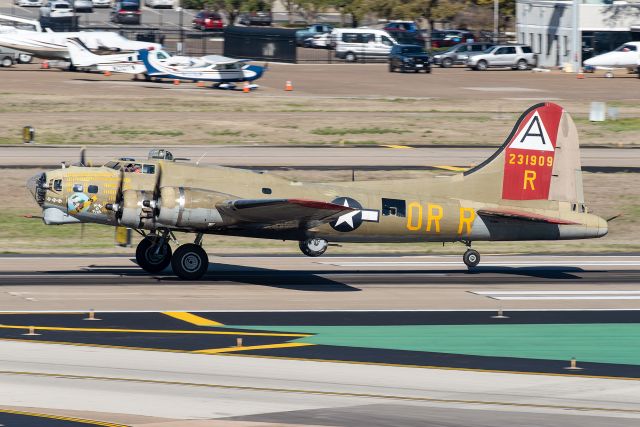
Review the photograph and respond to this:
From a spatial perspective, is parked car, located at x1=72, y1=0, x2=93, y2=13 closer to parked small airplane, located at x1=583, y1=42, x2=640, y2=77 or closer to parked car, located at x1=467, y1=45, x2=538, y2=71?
parked car, located at x1=467, y1=45, x2=538, y2=71

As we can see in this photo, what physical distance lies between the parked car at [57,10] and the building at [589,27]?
182 feet

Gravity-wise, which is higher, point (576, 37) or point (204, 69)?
point (576, 37)

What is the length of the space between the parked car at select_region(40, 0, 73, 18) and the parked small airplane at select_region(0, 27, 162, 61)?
34840 millimetres

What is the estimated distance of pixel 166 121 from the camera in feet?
202

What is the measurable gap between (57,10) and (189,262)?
10316 centimetres

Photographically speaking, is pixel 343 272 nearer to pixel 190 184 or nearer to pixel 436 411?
pixel 190 184

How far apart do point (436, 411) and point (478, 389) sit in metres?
2.02

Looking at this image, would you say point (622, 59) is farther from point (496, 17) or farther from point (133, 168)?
point (133, 168)

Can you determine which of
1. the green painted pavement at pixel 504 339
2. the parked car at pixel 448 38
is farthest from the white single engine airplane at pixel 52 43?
the green painted pavement at pixel 504 339

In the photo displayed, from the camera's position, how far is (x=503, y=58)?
3858 inches

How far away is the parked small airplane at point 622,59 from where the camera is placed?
9175 cm

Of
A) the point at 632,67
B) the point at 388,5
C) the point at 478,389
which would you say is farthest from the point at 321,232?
the point at 388,5

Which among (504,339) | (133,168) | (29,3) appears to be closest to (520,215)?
(504,339)

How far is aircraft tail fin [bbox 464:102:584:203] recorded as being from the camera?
1254 inches
